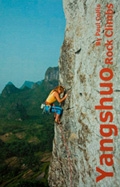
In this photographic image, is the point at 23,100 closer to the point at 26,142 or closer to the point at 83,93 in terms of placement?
the point at 26,142

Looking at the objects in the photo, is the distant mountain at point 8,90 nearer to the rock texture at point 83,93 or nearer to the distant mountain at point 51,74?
the distant mountain at point 51,74

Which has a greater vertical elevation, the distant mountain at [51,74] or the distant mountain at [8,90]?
the distant mountain at [51,74]

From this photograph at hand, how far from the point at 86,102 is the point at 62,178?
562cm

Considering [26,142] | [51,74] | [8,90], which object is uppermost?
[51,74]

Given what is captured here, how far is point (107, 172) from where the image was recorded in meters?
10.5

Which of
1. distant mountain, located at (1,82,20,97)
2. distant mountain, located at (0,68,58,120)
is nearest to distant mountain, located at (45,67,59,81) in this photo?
distant mountain, located at (0,68,58,120)

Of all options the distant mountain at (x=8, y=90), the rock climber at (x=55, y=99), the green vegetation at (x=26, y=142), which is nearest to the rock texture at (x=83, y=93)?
the rock climber at (x=55, y=99)

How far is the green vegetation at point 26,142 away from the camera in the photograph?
5303 centimetres

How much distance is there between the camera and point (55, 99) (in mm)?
13031

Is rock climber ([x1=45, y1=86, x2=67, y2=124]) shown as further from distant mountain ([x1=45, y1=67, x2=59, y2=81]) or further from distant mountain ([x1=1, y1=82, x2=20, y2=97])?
distant mountain ([x1=1, y1=82, x2=20, y2=97])

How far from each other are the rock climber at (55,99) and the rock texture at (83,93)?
35 cm

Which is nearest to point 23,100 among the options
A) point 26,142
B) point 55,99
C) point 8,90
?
point 8,90

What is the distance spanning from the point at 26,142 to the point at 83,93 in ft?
251

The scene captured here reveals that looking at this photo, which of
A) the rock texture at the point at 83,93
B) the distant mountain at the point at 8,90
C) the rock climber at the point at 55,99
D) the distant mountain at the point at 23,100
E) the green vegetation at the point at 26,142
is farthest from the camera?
the distant mountain at the point at 8,90
